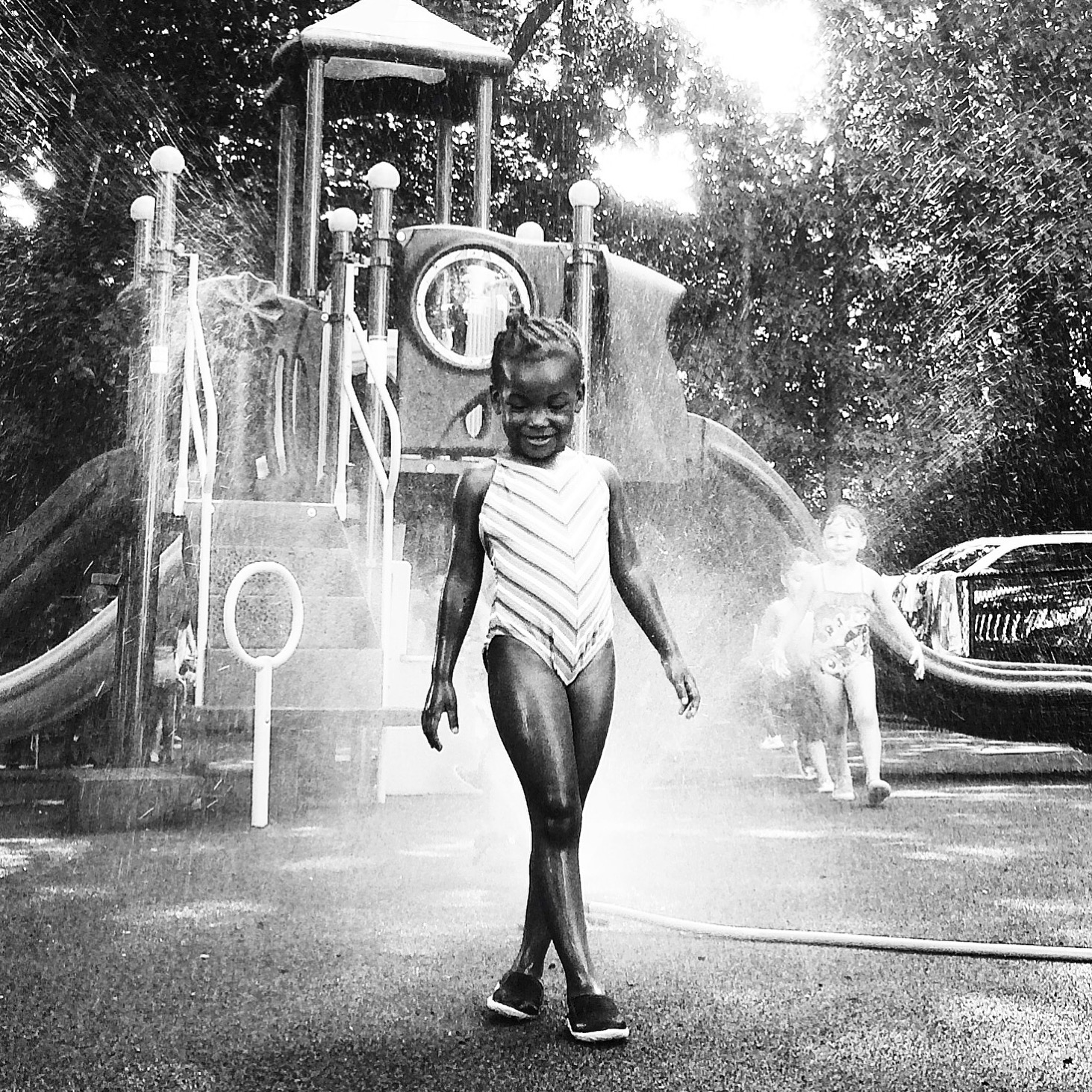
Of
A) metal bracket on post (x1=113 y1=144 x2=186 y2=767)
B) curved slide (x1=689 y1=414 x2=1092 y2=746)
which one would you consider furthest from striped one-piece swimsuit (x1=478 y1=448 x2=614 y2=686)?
curved slide (x1=689 y1=414 x2=1092 y2=746)

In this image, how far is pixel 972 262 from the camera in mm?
7371

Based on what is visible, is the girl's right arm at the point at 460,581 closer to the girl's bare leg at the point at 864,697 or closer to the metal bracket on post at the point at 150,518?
the metal bracket on post at the point at 150,518

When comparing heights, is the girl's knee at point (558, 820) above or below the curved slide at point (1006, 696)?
below

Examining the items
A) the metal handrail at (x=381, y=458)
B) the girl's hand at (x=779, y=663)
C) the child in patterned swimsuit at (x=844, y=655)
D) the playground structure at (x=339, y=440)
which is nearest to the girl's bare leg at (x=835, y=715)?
the child in patterned swimsuit at (x=844, y=655)

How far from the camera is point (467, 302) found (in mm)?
4473

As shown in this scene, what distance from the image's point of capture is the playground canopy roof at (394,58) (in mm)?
4875

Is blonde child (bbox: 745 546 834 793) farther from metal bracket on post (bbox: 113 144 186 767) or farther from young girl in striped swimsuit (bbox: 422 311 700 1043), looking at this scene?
young girl in striped swimsuit (bbox: 422 311 700 1043)

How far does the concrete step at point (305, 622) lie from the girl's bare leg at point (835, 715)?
5.24 feet

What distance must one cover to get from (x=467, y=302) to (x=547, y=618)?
8.95 ft

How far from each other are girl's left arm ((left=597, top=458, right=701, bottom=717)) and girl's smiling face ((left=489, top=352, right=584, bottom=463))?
10 cm

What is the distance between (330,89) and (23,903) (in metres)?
3.66

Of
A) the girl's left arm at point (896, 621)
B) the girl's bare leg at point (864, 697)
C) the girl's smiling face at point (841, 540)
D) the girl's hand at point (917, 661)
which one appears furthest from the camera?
the girl's hand at point (917, 661)

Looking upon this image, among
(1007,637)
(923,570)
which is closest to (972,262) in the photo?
(923,570)

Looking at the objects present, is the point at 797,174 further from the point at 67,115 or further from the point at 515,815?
the point at 515,815
